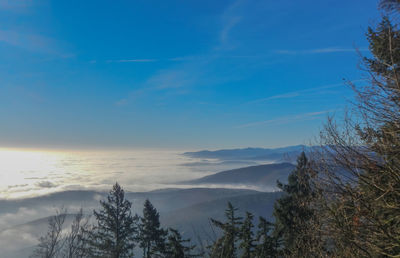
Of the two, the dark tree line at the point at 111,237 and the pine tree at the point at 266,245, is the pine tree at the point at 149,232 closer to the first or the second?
the dark tree line at the point at 111,237

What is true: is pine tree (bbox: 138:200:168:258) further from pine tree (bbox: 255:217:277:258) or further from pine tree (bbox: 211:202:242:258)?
pine tree (bbox: 255:217:277:258)

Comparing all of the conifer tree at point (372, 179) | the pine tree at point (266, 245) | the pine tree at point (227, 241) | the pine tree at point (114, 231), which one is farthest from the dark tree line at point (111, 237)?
the conifer tree at point (372, 179)

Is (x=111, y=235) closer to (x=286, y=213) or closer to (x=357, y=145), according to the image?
(x=286, y=213)

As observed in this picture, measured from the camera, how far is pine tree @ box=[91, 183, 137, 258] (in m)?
23.0

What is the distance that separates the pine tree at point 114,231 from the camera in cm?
2305

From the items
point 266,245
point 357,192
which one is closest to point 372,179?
point 357,192

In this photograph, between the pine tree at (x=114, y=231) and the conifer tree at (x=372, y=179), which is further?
the pine tree at (x=114, y=231)

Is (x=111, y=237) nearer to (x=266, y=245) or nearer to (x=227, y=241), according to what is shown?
Answer: (x=266, y=245)

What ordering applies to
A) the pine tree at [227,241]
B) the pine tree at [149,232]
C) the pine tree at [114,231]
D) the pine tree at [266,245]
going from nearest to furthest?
1. the pine tree at [227,241]
2. the pine tree at [266,245]
3. the pine tree at [114,231]
4. the pine tree at [149,232]

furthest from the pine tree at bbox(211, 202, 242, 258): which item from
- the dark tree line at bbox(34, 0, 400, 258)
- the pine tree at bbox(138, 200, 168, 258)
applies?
the pine tree at bbox(138, 200, 168, 258)

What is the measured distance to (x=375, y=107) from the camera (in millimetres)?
6488

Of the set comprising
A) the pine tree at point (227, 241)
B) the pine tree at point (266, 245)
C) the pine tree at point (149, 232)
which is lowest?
the pine tree at point (149, 232)

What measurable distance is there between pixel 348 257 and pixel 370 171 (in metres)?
2.57

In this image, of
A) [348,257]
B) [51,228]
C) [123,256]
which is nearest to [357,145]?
[348,257]
